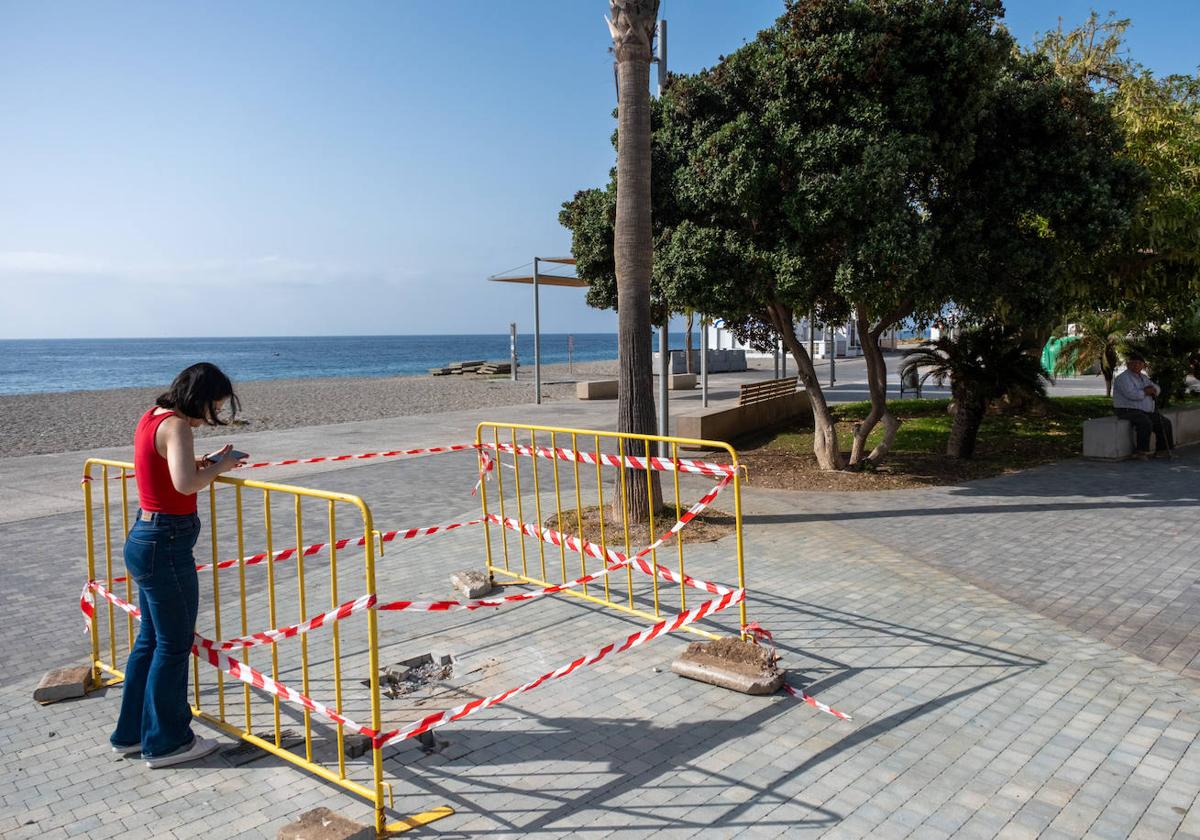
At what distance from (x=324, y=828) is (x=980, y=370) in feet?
39.6

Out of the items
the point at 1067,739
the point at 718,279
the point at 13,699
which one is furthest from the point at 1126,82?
the point at 13,699

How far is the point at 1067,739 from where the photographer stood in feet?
14.6

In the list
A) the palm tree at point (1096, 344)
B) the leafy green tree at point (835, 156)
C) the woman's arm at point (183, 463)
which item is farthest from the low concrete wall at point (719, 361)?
the woman's arm at point (183, 463)

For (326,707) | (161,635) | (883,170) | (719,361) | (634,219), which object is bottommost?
(326,707)

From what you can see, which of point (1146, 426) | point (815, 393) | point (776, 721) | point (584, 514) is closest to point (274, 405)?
point (815, 393)

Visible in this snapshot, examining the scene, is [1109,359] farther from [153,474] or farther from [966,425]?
[153,474]

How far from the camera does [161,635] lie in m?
Result: 4.20

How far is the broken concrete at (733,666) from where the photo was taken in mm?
5039

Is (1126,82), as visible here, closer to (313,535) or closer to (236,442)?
(313,535)

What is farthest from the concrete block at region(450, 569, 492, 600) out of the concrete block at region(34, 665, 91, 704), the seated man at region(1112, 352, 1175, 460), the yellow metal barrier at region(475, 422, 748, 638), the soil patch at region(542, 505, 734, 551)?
the seated man at region(1112, 352, 1175, 460)

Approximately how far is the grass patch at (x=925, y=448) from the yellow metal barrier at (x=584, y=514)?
80.3 inches

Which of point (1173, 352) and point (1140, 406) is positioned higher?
point (1173, 352)

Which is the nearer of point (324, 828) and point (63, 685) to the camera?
point (324, 828)

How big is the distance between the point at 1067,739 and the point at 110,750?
4.90m
